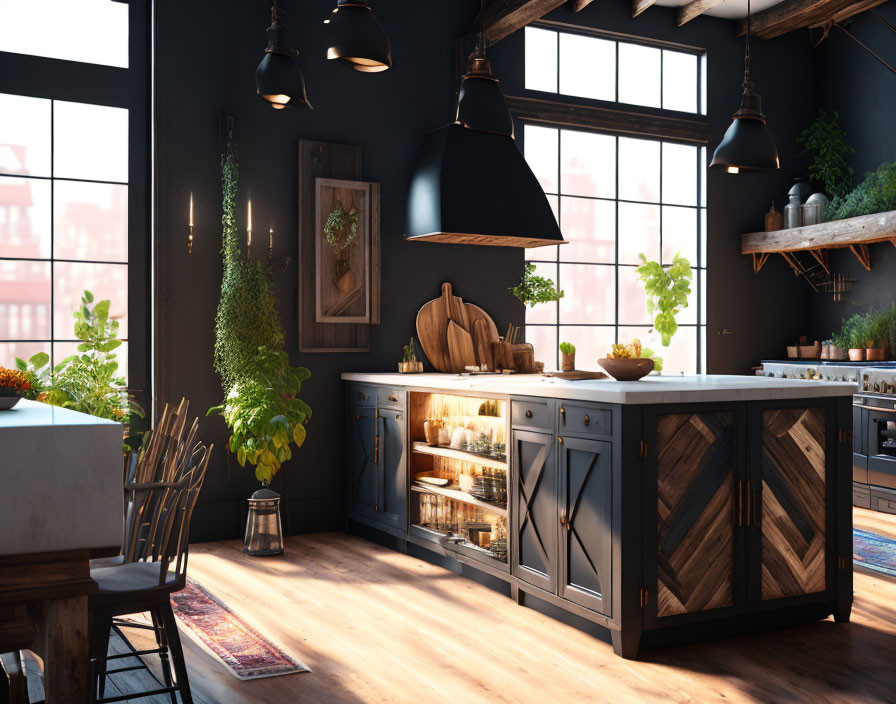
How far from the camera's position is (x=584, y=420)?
12.4ft

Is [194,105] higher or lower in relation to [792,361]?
higher

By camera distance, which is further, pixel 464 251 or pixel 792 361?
pixel 792 361

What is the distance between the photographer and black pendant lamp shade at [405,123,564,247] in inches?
221

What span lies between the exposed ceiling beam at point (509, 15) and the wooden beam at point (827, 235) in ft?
8.74

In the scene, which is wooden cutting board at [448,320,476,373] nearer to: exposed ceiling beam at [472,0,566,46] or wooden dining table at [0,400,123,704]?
exposed ceiling beam at [472,0,566,46]

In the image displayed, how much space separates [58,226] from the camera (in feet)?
17.5

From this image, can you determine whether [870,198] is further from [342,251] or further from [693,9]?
[342,251]

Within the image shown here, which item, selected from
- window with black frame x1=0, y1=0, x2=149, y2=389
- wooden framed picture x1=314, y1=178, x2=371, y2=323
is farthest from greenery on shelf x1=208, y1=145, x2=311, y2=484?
window with black frame x1=0, y1=0, x2=149, y2=389

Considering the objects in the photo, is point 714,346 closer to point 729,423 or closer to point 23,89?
point 729,423

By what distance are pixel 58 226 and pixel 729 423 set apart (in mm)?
3892

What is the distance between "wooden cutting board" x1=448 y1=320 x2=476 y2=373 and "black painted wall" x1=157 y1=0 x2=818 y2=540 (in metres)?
0.27

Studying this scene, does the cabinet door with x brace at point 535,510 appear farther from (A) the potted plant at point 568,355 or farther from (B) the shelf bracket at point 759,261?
(B) the shelf bracket at point 759,261

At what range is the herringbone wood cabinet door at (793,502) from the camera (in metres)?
3.85

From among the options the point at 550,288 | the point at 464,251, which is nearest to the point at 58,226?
the point at 464,251
